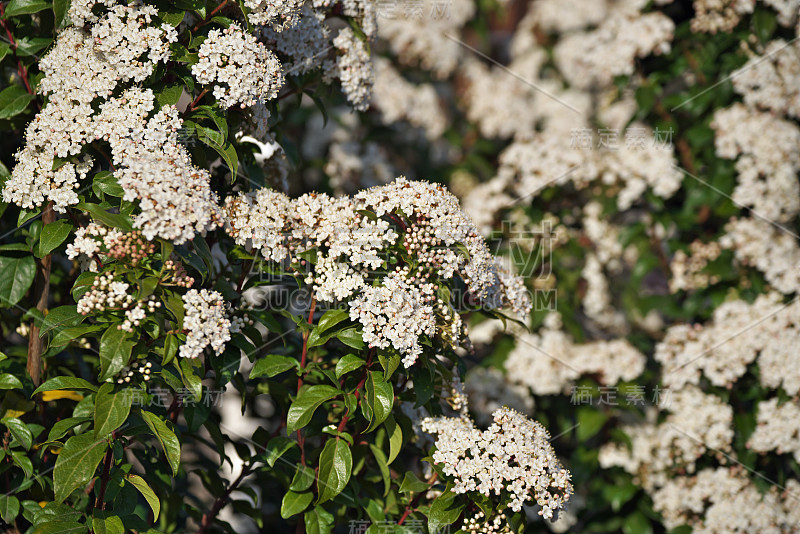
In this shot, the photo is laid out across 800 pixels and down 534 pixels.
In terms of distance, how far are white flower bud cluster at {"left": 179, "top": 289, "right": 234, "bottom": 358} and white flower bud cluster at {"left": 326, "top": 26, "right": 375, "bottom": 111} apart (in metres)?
1.11

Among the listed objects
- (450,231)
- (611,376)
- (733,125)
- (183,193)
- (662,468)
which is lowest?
(662,468)

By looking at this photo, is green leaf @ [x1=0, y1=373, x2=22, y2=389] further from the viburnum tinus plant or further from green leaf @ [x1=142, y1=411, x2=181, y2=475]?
green leaf @ [x1=142, y1=411, x2=181, y2=475]

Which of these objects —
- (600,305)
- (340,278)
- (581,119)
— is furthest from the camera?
(581,119)

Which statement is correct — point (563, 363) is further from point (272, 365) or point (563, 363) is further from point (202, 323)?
point (202, 323)

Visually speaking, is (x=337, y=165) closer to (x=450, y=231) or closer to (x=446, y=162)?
(x=446, y=162)

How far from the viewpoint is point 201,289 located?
7.16ft

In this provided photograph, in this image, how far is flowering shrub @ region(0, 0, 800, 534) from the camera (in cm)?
210

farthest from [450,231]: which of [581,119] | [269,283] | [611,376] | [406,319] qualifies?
[581,119]

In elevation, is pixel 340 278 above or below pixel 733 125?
above

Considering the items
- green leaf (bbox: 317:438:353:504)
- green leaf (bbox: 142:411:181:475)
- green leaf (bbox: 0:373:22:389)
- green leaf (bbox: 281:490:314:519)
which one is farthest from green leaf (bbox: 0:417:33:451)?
green leaf (bbox: 317:438:353:504)

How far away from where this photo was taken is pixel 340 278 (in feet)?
7.13

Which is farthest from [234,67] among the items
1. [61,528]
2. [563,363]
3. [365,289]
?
[563,363]

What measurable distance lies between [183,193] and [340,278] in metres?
0.52

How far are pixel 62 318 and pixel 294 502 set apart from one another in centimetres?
92
